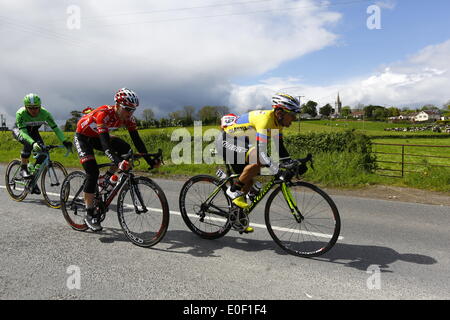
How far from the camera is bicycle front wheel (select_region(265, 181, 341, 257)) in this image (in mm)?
3867

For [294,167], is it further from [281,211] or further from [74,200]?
[74,200]

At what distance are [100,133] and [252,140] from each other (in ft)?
7.11

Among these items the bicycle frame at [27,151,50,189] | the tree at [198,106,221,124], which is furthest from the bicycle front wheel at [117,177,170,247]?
the tree at [198,106,221,124]

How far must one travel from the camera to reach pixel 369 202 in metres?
7.09

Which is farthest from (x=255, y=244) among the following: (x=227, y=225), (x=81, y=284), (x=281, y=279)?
(x=81, y=284)

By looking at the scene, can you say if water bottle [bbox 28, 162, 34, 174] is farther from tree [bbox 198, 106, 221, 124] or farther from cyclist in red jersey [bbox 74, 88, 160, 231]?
tree [bbox 198, 106, 221, 124]

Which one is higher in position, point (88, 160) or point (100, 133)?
point (100, 133)

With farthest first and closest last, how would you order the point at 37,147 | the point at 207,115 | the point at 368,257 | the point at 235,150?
the point at 207,115 < the point at 37,147 < the point at 235,150 < the point at 368,257

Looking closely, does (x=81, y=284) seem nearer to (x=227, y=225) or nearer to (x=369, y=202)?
(x=227, y=225)

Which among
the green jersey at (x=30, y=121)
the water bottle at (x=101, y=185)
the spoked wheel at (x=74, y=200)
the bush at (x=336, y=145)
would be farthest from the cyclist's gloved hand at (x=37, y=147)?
the bush at (x=336, y=145)

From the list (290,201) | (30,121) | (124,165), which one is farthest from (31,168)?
(290,201)

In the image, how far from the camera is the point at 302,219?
166 inches

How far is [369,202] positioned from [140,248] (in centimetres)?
534

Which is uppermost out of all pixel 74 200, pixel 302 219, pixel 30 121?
pixel 30 121
